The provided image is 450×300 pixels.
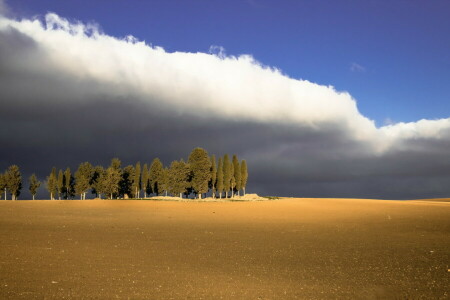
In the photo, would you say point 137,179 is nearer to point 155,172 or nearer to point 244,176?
point 155,172

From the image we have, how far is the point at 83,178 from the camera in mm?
131500

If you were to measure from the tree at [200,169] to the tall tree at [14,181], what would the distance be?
210 feet

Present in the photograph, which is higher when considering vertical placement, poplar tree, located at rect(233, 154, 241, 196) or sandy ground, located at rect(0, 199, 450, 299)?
poplar tree, located at rect(233, 154, 241, 196)

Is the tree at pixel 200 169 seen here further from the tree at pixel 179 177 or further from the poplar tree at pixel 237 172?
the poplar tree at pixel 237 172

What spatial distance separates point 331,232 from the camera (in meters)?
31.9

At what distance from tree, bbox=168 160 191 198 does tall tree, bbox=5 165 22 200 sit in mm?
56407

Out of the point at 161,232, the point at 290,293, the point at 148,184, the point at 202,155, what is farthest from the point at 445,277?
the point at 148,184

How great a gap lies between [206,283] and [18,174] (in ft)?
457

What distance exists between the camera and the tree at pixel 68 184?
456ft

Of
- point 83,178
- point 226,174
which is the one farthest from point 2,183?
point 226,174

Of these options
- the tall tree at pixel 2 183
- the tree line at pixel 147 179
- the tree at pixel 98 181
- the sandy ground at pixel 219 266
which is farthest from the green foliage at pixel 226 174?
the sandy ground at pixel 219 266

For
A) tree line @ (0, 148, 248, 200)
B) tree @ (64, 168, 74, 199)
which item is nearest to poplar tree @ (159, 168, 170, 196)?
tree line @ (0, 148, 248, 200)

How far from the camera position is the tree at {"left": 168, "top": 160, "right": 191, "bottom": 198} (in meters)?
116

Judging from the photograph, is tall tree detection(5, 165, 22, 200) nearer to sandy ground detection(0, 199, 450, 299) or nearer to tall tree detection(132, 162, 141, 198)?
tall tree detection(132, 162, 141, 198)
